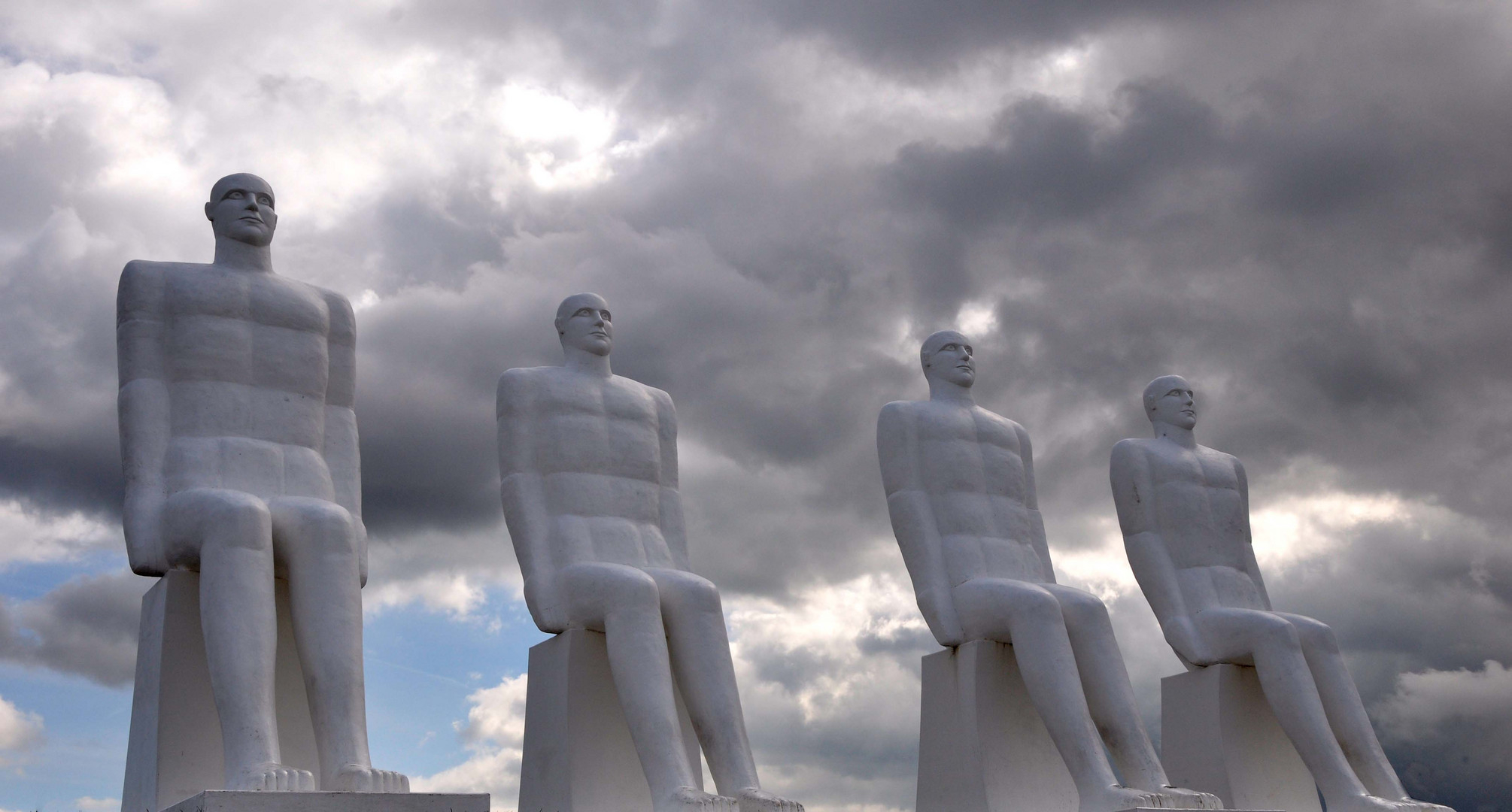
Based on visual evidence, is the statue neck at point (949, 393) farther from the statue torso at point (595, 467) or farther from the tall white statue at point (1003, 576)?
the statue torso at point (595, 467)

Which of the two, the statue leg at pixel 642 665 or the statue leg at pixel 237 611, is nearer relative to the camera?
the statue leg at pixel 237 611

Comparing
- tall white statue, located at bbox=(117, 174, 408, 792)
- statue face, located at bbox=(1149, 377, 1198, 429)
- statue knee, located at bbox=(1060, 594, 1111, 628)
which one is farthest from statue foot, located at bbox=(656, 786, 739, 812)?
statue face, located at bbox=(1149, 377, 1198, 429)

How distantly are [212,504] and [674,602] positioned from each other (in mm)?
2738

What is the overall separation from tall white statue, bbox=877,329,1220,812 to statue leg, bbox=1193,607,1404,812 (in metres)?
1.32

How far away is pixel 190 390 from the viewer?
9.09m

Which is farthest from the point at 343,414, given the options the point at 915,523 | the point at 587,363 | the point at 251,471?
the point at 915,523

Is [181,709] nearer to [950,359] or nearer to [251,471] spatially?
[251,471]

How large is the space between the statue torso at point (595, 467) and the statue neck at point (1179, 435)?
174 inches

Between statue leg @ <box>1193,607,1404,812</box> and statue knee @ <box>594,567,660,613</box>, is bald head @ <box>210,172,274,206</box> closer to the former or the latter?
statue knee @ <box>594,567,660,613</box>

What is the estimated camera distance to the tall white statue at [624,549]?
30.7 ft

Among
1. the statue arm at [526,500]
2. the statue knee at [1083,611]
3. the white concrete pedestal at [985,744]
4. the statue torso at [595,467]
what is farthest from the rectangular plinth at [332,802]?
the statue knee at [1083,611]

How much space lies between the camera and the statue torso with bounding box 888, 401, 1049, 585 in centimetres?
1124

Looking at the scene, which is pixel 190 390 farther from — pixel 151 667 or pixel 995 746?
pixel 995 746

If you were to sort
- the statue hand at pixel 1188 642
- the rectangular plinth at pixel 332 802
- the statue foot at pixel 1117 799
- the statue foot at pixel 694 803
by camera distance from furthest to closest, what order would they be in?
the statue hand at pixel 1188 642 < the statue foot at pixel 1117 799 < the statue foot at pixel 694 803 < the rectangular plinth at pixel 332 802
